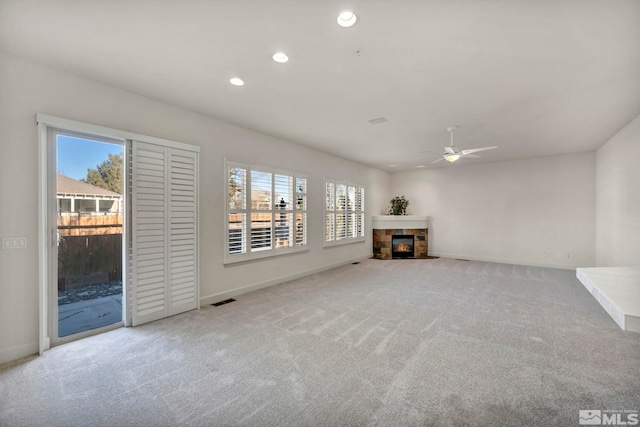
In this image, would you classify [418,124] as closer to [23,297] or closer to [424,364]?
[424,364]

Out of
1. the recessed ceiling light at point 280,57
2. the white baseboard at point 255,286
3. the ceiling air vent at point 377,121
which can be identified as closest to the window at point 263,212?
the white baseboard at point 255,286

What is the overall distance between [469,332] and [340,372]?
173 centimetres

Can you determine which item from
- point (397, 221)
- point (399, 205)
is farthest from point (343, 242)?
point (399, 205)

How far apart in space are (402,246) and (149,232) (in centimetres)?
697

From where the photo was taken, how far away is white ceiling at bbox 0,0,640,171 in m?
1.93

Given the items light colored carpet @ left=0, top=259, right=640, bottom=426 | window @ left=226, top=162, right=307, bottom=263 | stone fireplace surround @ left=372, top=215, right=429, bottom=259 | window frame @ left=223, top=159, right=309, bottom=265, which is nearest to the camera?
light colored carpet @ left=0, top=259, right=640, bottom=426

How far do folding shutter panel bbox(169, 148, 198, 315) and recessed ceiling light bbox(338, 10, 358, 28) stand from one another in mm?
2737

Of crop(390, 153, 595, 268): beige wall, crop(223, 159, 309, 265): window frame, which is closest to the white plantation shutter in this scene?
crop(223, 159, 309, 265): window frame

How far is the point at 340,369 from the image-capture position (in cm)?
233

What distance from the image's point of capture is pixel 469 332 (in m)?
3.04

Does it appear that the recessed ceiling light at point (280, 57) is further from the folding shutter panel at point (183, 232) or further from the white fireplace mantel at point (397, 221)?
the white fireplace mantel at point (397, 221)

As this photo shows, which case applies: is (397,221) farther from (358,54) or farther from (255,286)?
(358,54)

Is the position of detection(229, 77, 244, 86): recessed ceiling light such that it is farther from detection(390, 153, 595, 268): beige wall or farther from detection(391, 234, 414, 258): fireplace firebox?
detection(390, 153, 595, 268): beige wall

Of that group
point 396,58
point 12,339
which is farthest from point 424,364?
point 12,339
